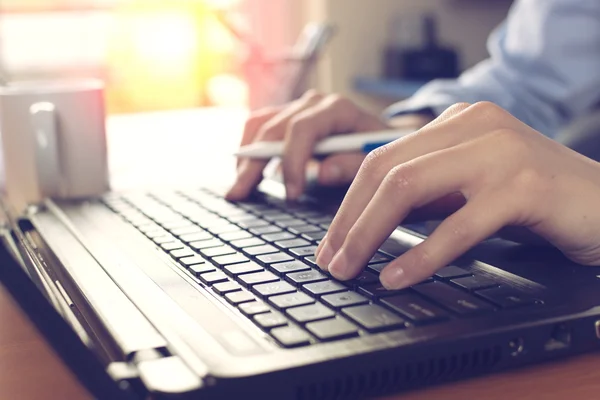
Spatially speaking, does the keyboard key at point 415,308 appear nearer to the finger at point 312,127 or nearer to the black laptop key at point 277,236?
the black laptop key at point 277,236

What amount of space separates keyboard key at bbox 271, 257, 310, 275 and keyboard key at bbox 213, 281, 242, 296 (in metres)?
0.03

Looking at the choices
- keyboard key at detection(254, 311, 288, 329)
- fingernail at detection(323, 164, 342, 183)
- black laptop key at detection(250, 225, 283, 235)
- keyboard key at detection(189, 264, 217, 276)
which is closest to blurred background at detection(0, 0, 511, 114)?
fingernail at detection(323, 164, 342, 183)

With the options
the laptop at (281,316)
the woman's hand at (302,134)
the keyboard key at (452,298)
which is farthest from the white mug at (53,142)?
the keyboard key at (452,298)

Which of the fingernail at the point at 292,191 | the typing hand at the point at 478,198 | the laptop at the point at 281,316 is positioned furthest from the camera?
the fingernail at the point at 292,191

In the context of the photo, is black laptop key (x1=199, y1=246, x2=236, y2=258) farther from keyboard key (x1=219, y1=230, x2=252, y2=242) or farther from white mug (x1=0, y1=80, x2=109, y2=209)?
white mug (x1=0, y1=80, x2=109, y2=209)

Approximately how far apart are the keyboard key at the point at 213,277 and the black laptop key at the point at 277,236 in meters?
0.09

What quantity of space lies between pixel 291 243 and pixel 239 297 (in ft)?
0.39

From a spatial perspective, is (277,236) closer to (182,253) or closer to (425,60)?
(182,253)

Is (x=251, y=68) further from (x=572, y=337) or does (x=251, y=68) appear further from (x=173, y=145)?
(x=572, y=337)

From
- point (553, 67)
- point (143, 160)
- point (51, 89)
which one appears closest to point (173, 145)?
point (143, 160)

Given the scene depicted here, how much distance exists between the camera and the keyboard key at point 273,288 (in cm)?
38

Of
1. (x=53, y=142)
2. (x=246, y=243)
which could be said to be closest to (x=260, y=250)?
(x=246, y=243)

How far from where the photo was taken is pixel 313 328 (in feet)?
1.08

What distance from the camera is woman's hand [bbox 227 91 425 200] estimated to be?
0.70 m
